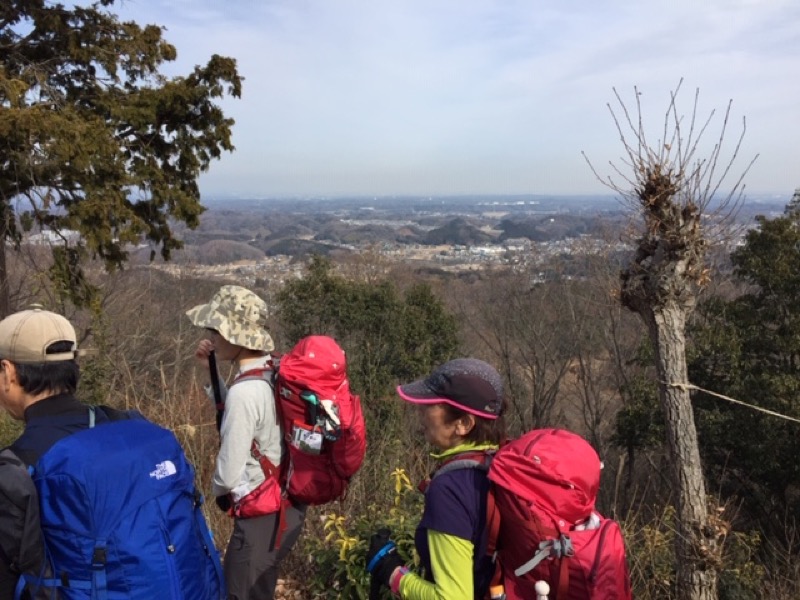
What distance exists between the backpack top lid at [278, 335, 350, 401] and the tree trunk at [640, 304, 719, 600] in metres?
1.99

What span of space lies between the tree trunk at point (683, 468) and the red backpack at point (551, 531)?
2005 mm

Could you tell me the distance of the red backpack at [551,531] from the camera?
1.53 metres

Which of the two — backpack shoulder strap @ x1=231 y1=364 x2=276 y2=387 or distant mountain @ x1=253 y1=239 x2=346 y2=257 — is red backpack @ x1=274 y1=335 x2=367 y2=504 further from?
distant mountain @ x1=253 y1=239 x2=346 y2=257

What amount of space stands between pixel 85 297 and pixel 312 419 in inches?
303

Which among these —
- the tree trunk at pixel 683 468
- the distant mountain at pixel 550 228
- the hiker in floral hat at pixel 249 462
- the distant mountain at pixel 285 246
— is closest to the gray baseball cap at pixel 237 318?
the hiker in floral hat at pixel 249 462

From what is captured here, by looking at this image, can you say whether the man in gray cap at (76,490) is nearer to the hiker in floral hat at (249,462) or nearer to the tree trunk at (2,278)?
the hiker in floral hat at (249,462)

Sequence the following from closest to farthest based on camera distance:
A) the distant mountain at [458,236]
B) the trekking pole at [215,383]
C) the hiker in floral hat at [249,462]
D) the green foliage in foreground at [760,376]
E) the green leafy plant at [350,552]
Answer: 1. the hiker in floral hat at [249,462]
2. the trekking pole at [215,383]
3. the green leafy plant at [350,552]
4. the green foliage in foreground at [760,376]
5. the distant mountain at [458,236]

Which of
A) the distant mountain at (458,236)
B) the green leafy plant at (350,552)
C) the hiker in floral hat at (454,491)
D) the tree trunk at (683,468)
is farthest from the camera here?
the distant mountain at (458,236)

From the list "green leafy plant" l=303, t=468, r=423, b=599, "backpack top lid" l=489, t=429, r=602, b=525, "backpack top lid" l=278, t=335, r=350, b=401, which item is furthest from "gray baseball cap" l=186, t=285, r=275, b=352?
"green leafy plant" l=303, t=468, r=423, b=599

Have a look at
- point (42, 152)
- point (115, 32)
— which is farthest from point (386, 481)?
point (115, 32)

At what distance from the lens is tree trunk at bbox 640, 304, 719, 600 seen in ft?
10.9

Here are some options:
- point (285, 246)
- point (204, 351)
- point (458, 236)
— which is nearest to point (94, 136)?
point (204, 351)

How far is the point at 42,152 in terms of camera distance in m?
7.54

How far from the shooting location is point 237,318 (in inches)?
93.8
